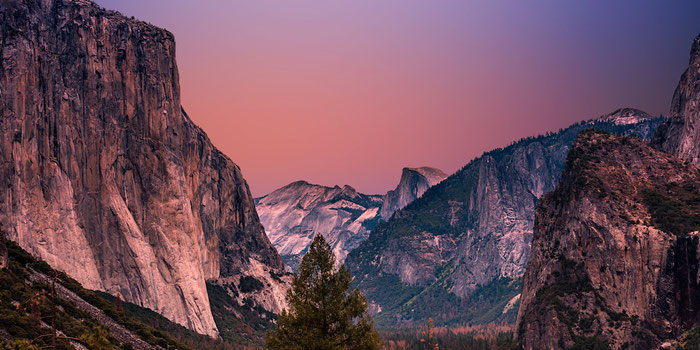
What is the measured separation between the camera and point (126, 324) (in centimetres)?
12838

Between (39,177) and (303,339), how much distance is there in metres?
165

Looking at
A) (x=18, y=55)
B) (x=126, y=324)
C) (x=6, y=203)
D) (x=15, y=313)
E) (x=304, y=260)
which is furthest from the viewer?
(x=18, y=55)

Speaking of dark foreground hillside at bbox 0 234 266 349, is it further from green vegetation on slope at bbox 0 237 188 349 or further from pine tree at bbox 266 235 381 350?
pine tree at bbox 266 235 381 350

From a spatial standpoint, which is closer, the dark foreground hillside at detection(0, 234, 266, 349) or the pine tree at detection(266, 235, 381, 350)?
the pine tree at detection(266, 235, 381, 350)

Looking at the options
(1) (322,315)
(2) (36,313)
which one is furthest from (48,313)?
(1) (322,315)

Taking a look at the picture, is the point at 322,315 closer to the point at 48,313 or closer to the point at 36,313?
the point at 36,313

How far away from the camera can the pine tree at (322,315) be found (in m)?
55.4

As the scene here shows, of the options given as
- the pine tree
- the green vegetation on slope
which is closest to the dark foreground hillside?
the green vegetation on slope

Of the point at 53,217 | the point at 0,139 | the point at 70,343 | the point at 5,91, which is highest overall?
the point at 5,91

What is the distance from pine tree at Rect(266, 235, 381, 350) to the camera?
5541 centimetres

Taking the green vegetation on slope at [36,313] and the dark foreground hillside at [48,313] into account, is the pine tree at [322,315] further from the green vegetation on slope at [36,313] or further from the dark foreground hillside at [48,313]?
the dark foreground hillside at [48,313]

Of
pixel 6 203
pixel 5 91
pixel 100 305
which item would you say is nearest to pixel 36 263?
pixel 100 305

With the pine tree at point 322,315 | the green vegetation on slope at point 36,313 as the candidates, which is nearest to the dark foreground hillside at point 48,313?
the green vegetation on slope at point 36,313

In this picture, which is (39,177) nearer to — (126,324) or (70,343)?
(126,324)
